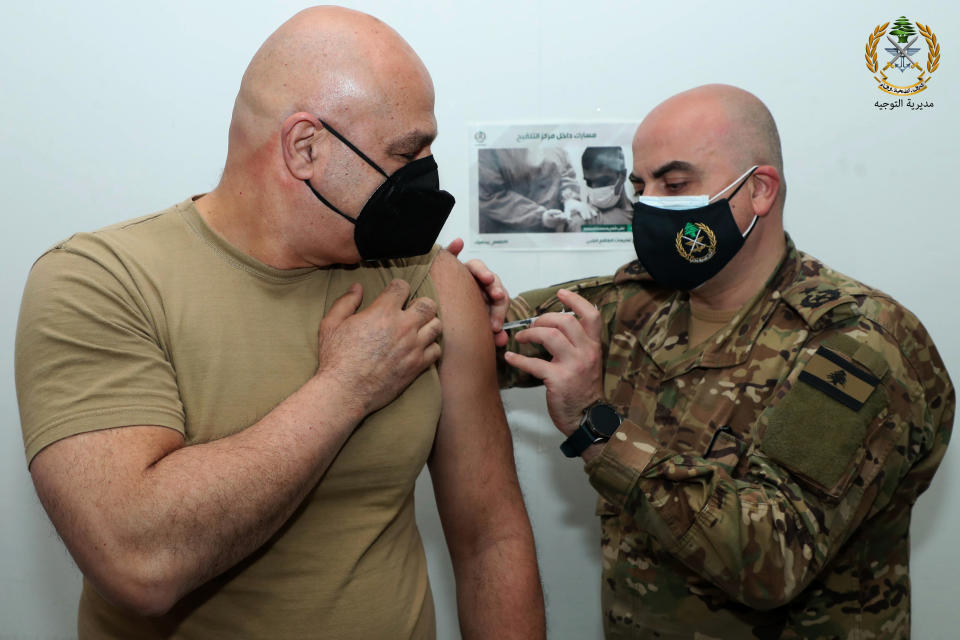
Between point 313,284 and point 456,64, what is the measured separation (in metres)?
1.12

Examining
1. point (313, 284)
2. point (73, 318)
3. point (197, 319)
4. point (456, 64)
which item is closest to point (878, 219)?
point (456, 64)

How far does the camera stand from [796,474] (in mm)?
1500

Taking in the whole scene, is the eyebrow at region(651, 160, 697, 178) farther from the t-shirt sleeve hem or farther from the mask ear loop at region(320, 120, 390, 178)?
the t-shirt sleeve hem

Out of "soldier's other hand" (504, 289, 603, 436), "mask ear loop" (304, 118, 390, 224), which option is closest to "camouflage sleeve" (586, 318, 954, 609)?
"soldier's other hand" (504, 289, 603, 436)

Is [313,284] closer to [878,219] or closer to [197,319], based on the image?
[197,319]

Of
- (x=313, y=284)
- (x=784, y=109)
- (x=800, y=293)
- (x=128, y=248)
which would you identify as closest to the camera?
(x=128, y=248)

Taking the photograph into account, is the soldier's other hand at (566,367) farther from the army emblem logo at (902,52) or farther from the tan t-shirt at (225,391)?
the army emblem logo at (902,52)

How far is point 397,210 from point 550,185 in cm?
107

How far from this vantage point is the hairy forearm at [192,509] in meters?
1.09

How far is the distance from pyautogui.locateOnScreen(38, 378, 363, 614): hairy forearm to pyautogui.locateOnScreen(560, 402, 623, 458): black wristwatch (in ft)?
1.92

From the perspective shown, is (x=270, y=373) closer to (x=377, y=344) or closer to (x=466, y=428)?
(x=377, y=344)

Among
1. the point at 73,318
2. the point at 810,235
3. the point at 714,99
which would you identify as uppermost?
the point at 714,99

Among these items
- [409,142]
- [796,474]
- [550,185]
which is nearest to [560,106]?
[550,185]

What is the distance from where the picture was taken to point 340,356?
4.35 feet
